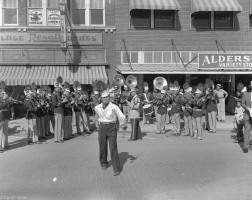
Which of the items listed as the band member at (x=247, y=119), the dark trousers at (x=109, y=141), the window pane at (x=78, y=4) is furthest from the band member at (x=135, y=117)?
the window pane at (x=78, y=4)

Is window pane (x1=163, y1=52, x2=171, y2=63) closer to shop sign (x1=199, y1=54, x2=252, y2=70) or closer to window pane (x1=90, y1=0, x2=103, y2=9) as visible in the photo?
shop sign (x1=199, y1=54, x2=252, y2=70)

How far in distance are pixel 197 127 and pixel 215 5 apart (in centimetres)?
930

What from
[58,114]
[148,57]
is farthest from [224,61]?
[58,114]

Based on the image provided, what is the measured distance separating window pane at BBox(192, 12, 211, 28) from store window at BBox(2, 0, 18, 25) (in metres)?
9.91

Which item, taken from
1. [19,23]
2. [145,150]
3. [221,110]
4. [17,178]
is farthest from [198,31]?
[17,178]

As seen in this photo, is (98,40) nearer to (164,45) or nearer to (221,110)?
(164,45)

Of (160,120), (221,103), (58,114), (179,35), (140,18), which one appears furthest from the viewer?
(179,35)

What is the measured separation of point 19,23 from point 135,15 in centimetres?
634

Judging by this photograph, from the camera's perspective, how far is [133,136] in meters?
11.4

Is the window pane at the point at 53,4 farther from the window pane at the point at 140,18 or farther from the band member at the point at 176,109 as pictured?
the band member at the point at 176,109

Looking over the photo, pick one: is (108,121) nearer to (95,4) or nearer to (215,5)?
(95,4)

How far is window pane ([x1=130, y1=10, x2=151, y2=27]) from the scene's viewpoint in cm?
1866

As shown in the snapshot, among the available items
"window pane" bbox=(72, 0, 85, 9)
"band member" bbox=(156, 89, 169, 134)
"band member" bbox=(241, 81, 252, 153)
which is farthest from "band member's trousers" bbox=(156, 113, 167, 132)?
"window pane" bbox=(72, 0, 85, 9)

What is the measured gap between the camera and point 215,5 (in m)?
18.2
